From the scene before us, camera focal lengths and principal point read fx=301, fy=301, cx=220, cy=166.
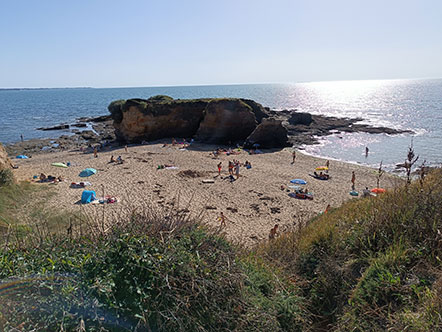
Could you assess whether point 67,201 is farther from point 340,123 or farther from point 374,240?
point 340,123

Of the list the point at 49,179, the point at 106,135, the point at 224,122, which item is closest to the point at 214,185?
the point at 49,179

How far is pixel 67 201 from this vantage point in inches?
600

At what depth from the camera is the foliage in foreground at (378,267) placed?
3.20 meters

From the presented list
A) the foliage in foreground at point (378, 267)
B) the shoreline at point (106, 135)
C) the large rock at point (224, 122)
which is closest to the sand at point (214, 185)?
the large rock at point (224, 122)

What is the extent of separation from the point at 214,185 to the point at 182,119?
1717 cm

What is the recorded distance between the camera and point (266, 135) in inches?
1219

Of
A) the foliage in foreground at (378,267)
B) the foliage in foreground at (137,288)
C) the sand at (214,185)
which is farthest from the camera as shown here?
the sand at (214,185)

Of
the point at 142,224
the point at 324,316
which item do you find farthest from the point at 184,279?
the point at 324,316

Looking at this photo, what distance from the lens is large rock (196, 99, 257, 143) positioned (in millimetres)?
31281

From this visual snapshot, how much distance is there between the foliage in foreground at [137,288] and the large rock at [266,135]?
2710cm

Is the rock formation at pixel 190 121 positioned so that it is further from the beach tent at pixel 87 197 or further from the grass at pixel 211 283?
the grass at pixel 211 283

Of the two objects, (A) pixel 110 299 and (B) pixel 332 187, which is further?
(B) pixel 332 187

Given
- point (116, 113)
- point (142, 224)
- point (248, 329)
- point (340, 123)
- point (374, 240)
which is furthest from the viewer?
point (340, 123)

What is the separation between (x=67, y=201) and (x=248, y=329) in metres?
14.5
